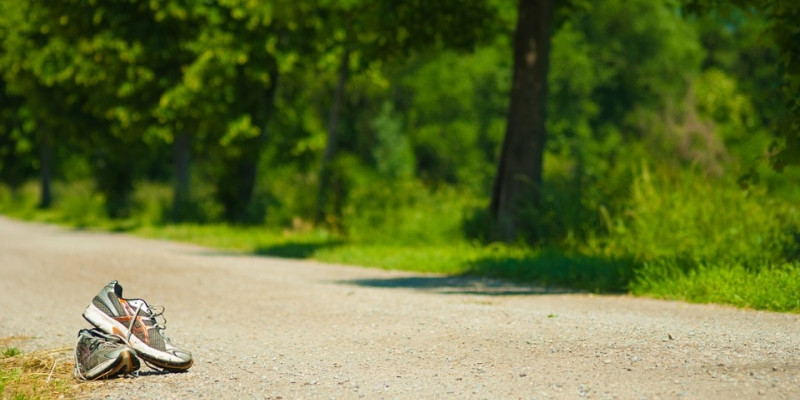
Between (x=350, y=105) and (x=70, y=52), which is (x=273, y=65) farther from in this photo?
(x=350, y=105)

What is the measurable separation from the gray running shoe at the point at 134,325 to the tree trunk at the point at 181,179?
22.7m

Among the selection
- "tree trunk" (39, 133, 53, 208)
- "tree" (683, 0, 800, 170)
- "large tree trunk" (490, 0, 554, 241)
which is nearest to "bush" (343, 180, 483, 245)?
"large tree trunk" (490, 0, 554, 241)

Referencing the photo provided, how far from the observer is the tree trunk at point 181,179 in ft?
96.9

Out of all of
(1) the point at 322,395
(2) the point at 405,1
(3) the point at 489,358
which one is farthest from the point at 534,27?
(1) the point at 322,395

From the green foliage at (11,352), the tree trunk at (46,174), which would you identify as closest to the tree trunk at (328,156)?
the green foliage at (11,352)

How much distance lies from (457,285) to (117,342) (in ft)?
21.7

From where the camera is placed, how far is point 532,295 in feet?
37.2

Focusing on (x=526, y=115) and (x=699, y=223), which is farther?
(x=526, y=115)

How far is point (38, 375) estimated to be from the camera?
6770 millimetres

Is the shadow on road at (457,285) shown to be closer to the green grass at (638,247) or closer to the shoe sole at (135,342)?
the green grass at (638,247)

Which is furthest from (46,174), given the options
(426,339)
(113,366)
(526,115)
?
(113,366)

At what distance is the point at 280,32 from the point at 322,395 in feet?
71.5

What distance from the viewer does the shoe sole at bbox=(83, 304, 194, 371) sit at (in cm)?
654

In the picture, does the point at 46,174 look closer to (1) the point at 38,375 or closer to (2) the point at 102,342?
(1) the point at 38,375
